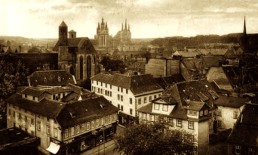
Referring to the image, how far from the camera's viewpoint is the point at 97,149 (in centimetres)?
4012

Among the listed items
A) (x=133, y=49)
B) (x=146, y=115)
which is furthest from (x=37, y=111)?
(x=133, y=49)

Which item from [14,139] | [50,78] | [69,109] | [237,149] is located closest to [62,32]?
[50,78]

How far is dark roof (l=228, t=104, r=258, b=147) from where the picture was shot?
30547 millimetres

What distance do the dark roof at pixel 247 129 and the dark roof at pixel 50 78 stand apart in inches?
1595

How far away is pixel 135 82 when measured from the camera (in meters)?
53.8

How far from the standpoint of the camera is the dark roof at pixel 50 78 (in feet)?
Answer: 197

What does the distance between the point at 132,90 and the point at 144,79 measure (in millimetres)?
5479

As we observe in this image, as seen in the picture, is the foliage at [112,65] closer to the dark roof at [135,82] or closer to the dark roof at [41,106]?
the dark roof at [135,82]

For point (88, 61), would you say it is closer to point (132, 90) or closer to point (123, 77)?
point (123, 77)

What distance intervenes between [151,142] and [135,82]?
2588 cm

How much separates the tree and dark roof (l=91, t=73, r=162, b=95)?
21.3 m

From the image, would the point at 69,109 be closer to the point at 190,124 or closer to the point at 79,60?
the point at 190,124

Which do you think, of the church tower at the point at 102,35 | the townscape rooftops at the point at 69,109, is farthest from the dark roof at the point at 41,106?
the church tower at the point at 102,35

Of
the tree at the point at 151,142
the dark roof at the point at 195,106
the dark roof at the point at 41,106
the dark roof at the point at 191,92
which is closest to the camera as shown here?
the tree at the point at 151,142
